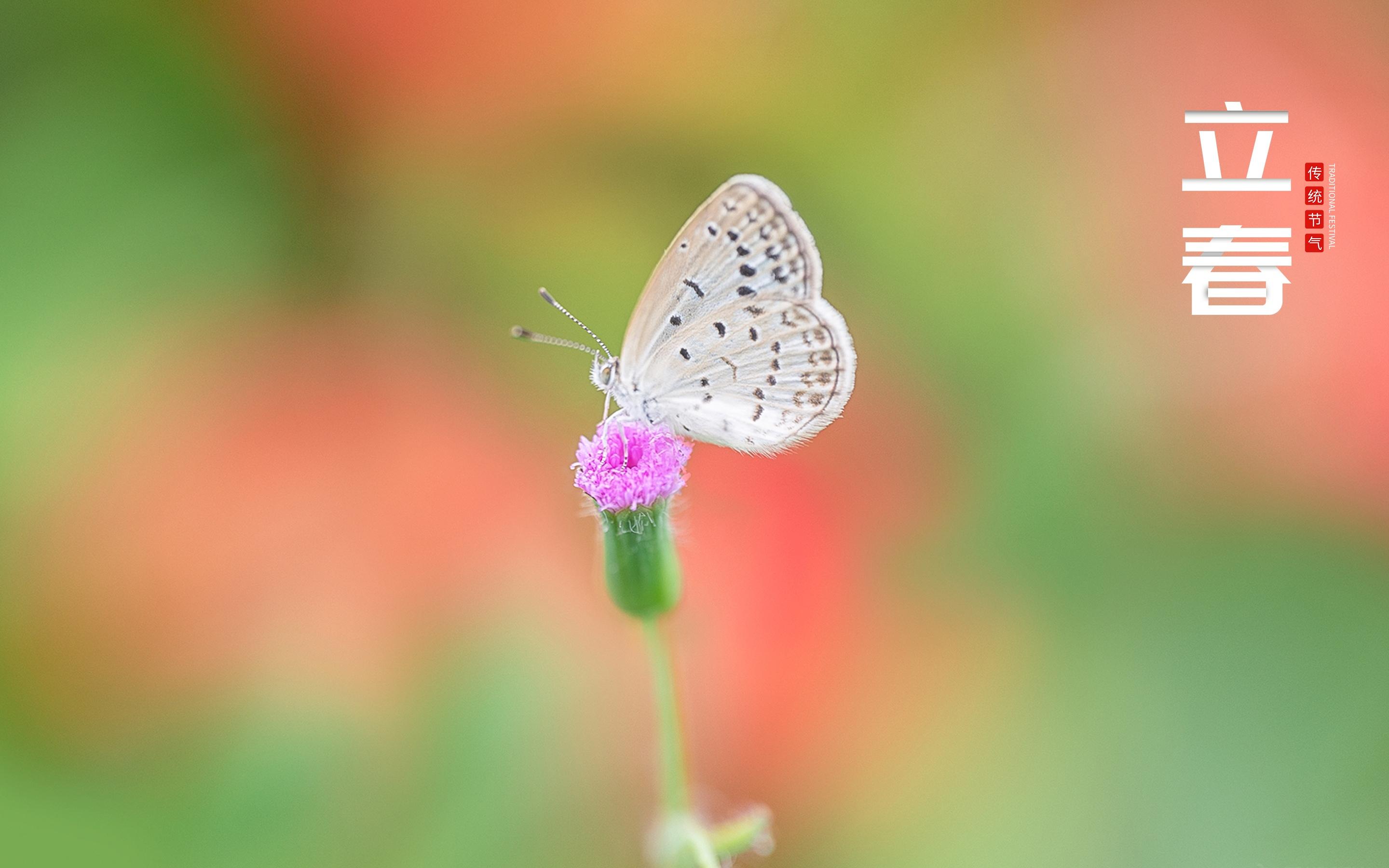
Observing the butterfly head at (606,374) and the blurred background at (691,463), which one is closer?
the butterfly head at (606,374)

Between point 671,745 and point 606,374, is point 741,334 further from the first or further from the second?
point 671,745

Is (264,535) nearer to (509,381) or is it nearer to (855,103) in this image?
(509,381)

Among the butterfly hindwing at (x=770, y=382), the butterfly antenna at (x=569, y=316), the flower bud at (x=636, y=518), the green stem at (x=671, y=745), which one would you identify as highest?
the butterfly antenna at (x=569, y=316)

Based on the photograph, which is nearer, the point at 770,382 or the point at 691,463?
the point at 770,382

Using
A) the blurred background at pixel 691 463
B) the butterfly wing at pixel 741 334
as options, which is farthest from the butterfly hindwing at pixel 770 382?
the blurred background at pixel 691 463

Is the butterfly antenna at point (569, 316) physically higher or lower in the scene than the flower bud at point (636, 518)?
higher

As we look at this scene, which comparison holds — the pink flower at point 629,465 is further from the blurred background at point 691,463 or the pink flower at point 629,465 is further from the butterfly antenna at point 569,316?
the blurred background at point 691,463

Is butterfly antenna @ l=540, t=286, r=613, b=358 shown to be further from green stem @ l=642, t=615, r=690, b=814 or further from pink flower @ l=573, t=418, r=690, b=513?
green stem @ l=642, t=615, r=690, b=814

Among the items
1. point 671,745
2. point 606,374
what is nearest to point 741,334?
point 606,374
